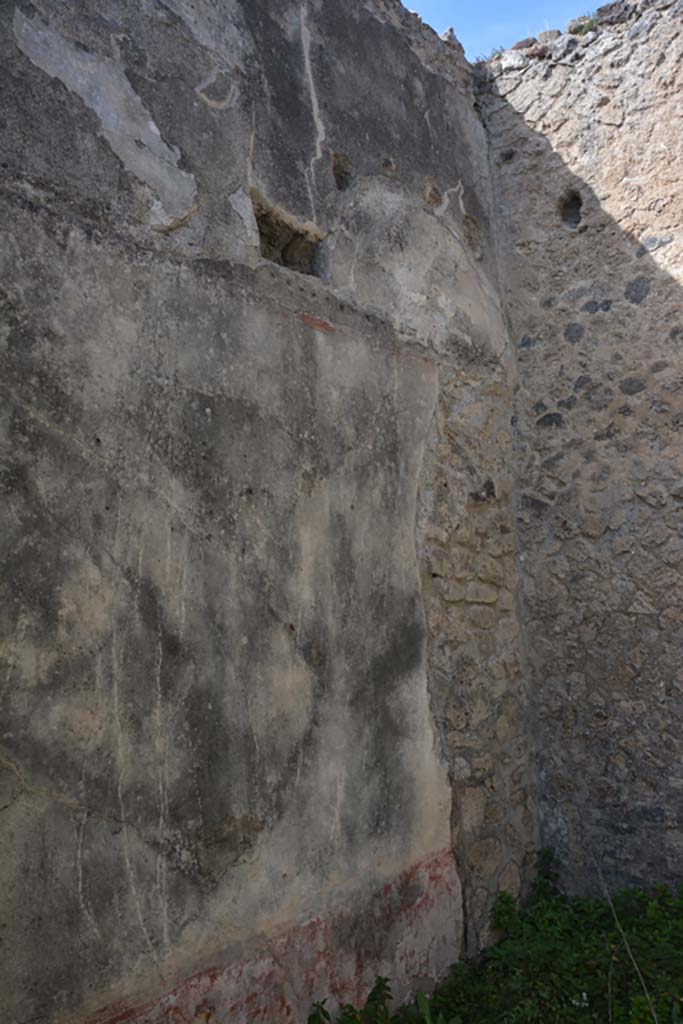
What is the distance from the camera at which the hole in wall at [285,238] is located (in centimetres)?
261

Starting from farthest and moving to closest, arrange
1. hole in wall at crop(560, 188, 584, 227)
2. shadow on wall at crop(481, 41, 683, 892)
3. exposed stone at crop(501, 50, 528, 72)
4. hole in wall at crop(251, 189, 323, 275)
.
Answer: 1. exposed stone at crop(501, 50, 528, 72)
2. hole in wall at crop(560, 188, 584, 227)
3. shadow on wall at crop(481, 41, 683, 892)
4. hole in wall at crop(251, 189, 323, 275)

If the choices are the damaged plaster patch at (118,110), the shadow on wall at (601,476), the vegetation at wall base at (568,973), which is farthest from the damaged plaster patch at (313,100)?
the vegetation at wall base at (568,973)

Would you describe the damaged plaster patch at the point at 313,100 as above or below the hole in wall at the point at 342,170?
above

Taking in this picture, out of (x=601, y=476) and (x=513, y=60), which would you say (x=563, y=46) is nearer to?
(x=513, y=60)

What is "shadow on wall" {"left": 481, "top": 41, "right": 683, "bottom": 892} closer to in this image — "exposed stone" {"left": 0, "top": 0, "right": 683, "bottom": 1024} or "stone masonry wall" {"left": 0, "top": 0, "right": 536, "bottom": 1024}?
"exposed stone" {"left": 0, "top": 0, "right": 683, "bottom": 1024}

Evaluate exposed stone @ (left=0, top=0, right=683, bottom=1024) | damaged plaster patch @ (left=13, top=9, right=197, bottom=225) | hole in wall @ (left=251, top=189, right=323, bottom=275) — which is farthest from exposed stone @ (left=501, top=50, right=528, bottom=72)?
damaged plaster patch @ (left=13, top=9, right=197, bottom=225)

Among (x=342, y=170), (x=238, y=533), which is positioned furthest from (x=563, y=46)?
(x=238, y=533)

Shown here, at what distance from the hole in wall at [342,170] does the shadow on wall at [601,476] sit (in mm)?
984

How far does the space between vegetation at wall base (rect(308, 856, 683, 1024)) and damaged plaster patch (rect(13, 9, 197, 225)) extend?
2.17 meters

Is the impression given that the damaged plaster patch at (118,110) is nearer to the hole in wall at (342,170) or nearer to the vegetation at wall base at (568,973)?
the hole in wall at (342,170)

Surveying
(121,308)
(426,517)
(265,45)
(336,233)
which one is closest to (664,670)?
(426,517)

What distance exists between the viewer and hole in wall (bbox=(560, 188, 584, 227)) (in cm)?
356

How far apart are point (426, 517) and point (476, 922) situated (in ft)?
4.39

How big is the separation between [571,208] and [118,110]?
2.07 metres
